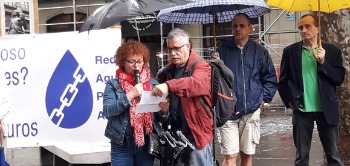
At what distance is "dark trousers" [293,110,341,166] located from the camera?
21.0 ft

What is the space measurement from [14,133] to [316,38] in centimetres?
373

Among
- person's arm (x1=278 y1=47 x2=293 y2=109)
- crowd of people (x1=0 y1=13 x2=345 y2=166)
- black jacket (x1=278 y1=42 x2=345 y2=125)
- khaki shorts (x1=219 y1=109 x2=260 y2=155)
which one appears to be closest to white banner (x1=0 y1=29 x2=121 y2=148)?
crowd of people (x1=0 y1=13 x2=345 y2=166)

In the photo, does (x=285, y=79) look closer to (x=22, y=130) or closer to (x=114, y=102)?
(x=114, y=102)

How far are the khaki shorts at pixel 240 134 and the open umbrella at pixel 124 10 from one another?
176cm

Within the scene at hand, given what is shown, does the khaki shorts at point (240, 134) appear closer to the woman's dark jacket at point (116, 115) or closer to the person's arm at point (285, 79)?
the person's arm at point (285, 79)

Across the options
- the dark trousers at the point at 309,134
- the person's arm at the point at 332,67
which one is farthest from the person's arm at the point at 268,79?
the person's arm at the point at 332,67

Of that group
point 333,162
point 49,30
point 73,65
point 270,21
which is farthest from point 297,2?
point 49,30

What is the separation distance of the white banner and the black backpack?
8.40 ft

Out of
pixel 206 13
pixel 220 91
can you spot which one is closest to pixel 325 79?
pixel 220 91

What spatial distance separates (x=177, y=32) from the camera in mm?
5152

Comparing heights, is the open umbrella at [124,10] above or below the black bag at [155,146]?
above

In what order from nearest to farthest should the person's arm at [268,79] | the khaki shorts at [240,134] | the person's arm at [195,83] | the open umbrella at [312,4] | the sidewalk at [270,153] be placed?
1. the person's arm at [195,83]
2. the open umbrella at [312,4]
3. the khaki shorts at [240,134]
4. the person's arm at [268,79]
5. the sidewalk at [270,153]

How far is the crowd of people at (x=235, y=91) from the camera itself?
5117 millimetres

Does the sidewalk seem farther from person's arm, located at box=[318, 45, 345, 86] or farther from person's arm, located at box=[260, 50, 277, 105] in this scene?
person's arm, located at box=[318, 45, 345, 86]
